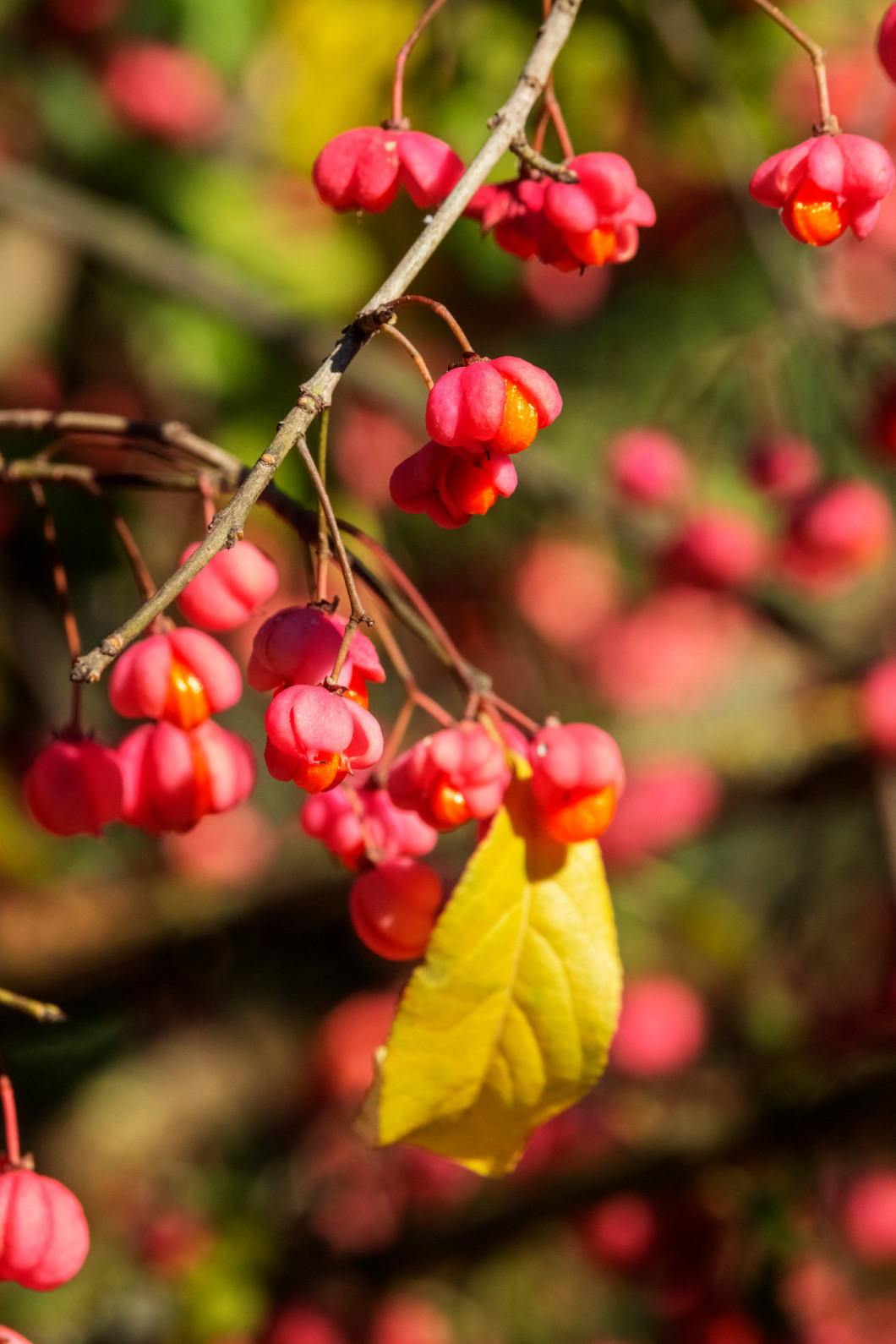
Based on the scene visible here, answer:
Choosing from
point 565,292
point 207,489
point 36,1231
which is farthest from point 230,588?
point 565,292

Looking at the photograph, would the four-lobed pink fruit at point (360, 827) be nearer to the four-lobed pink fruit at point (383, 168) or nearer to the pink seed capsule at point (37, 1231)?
the pink seed capsule at point (37, 1231)

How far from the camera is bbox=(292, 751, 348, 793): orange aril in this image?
0.62m

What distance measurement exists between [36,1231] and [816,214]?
2.54 feet

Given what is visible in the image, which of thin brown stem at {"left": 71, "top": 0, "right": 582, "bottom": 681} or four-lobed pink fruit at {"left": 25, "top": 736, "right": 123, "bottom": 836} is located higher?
thin brown stem at {"left": 71, "top": 0, "right": 582, "bottom": 681}

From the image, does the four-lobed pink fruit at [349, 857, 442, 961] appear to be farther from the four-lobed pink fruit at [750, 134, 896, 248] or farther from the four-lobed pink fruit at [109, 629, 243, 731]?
the four-lobed pink fruit at [750, 134, 896, 248]

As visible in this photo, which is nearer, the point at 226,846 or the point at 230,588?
the point at 230,588

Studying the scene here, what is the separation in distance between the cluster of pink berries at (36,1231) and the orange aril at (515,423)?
502 mm

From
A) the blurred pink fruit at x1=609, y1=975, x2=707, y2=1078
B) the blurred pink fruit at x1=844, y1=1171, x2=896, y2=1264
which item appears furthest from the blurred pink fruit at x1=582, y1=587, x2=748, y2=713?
the blurred pink fruit at x1=844, y1=1171, x2=896, y2=1264

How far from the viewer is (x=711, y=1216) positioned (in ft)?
6.49

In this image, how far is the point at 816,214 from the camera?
0.73 m

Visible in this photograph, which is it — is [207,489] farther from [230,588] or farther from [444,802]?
[444,802]

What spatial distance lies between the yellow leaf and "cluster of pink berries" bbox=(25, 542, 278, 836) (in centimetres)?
21

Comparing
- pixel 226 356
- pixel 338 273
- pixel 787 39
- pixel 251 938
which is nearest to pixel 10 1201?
pixel 251 938

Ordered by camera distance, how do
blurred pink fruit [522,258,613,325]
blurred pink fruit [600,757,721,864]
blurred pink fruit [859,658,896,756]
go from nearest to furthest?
blurred pink fruit [859,658,896,756], blurred pink fruit [600,757,721,864], blurred pink fruit [522,258,613,325]
